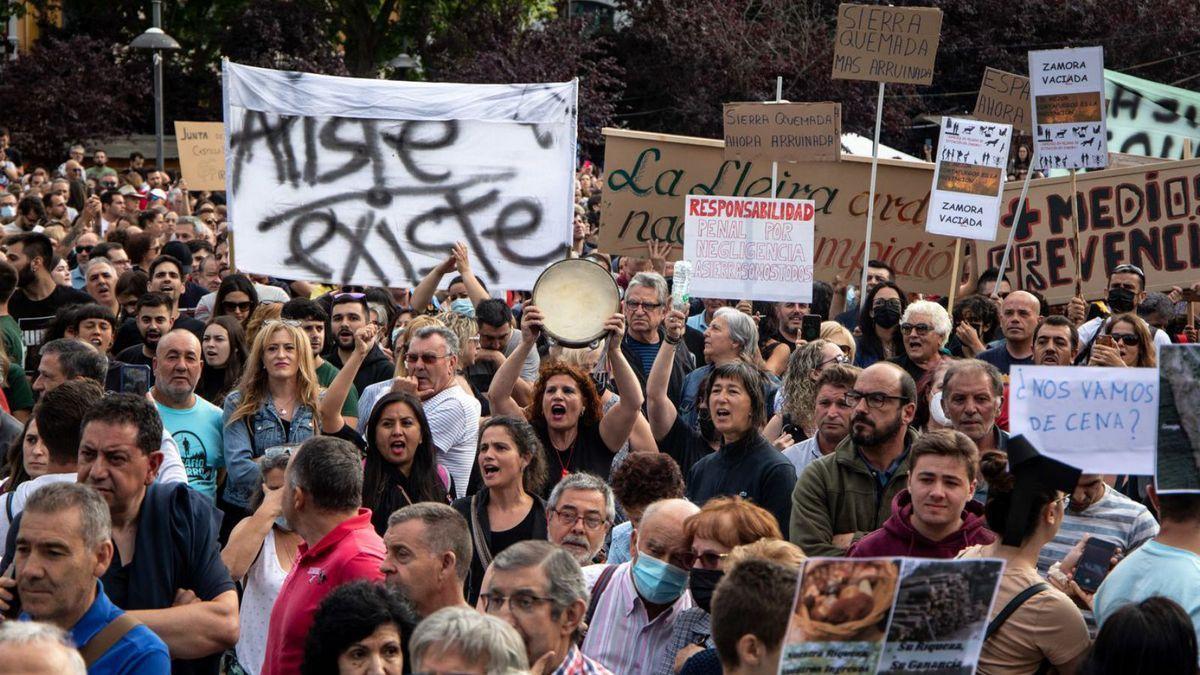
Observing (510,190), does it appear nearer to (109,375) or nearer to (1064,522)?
(109,375)

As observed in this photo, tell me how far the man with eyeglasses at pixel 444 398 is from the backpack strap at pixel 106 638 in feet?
10.3

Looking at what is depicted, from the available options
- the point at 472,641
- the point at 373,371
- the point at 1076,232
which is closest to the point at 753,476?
the point at 373,371

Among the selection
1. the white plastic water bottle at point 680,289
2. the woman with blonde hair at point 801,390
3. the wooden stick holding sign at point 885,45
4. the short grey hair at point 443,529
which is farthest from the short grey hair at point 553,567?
the wooden stick holding sign at point 885,45

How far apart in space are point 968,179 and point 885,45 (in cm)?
122

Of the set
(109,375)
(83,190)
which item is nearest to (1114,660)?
(109,375)

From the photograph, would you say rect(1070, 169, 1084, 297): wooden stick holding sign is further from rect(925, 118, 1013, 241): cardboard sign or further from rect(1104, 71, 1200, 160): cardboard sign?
rect(1104, 71, 1200, 160): cardboard sign

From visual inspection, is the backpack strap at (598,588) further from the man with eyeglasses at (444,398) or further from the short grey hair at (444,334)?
the short grey hair at (444,334)

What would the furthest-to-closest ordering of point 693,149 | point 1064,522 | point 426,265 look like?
A: 1. point 693,149
2. point 426,265
3. point 1064,522

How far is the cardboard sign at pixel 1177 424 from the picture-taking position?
167 inches

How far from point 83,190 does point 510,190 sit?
310 inches

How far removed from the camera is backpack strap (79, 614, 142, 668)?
410 cm

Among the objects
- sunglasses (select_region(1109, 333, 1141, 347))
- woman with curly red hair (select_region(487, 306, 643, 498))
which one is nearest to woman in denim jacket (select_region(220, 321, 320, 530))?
woman with curly red hair (select_region(487, 306, 643, 498))

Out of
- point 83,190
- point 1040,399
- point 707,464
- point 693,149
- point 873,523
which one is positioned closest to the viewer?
point 1040,399

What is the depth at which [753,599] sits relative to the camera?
12.1ft
